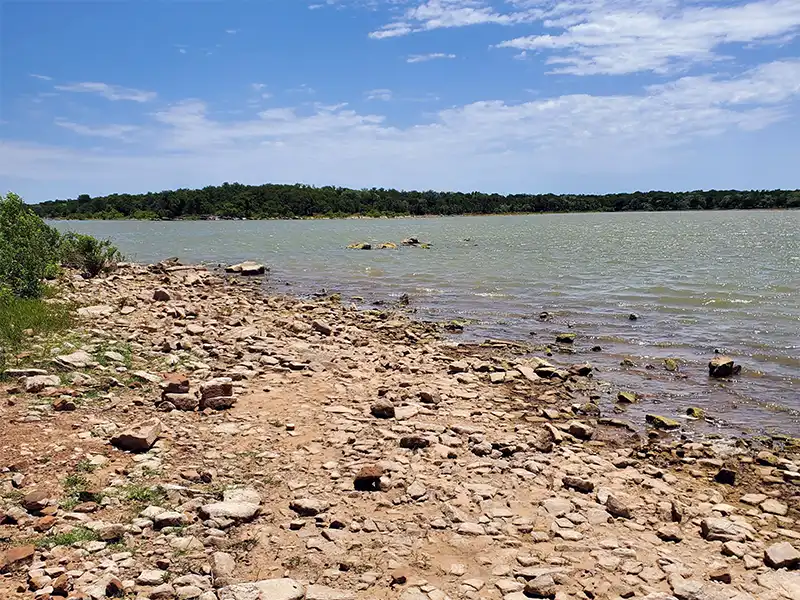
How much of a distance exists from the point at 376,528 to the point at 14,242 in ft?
47.3

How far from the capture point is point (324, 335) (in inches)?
586

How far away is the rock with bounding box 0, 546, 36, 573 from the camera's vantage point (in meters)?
4.64

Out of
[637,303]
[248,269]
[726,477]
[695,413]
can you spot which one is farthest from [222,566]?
[248,269]

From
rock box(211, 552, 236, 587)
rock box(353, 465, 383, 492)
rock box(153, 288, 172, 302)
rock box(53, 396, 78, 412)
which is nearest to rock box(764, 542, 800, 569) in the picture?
rock box(353, 465, 383, 492)

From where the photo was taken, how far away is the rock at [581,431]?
8898 millimetres

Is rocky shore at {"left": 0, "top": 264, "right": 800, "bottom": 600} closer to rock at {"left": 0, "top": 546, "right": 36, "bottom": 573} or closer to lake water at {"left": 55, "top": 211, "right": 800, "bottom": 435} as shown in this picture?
rock at {"left": 0, "top": 546, "right": 36, "bottom": 573}

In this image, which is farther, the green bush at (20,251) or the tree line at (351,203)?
the tree line at (351,203)

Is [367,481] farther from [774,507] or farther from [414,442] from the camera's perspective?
[774,507]

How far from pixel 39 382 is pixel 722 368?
39.9 ft

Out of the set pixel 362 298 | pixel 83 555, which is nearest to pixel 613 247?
pixel 362 298

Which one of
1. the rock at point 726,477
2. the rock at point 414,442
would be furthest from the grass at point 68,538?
the rock at point 726,477

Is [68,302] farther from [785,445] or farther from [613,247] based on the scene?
[613,247]

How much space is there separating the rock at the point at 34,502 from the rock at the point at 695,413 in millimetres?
9212

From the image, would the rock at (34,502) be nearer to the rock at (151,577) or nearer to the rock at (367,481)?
the rock at (151,577)
